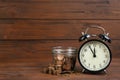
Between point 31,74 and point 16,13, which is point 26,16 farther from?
point 31,74

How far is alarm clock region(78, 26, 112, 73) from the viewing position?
1.06 metres

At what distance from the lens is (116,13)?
149 cm

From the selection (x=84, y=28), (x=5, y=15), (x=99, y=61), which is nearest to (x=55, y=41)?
(x=84, y=28)

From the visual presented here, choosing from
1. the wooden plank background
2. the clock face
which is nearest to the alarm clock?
the clock face

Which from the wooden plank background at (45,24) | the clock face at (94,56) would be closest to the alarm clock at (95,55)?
the clock face at (94,56)

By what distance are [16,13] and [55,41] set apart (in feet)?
0.84

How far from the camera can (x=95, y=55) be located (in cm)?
108

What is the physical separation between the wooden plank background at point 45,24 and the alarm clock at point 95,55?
1.24 feet

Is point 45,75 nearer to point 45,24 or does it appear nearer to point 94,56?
point 94,56

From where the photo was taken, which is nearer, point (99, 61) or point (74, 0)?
point (99, 61)

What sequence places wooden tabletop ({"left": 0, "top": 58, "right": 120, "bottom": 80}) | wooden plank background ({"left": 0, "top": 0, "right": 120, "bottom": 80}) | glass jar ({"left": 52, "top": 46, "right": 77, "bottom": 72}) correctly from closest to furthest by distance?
wooden tabletop ({"left": 0, "top": 58, "right": 120, "bottom": 80}) → glass jar ({"left": 52, "top": 46, "right": 77, "bottom": 72}) → wooden plank background ({"left": 0, "top": 0, "right": 120, "bottom": 80})

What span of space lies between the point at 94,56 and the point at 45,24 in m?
0.47

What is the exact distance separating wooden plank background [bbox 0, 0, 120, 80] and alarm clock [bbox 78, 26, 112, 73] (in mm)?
377

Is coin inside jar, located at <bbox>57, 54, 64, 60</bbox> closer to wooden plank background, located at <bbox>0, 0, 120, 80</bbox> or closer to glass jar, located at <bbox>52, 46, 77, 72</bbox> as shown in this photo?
glass jar, located at <bbox>52, 46, 77, 72</bbox>
